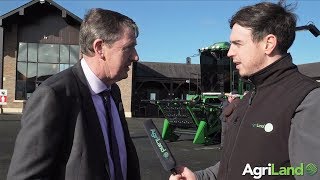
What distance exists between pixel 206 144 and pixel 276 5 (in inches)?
482

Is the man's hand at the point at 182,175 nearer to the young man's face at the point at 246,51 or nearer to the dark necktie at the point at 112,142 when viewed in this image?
the dark necktie at the point at 112,142

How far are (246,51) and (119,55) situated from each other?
723mm

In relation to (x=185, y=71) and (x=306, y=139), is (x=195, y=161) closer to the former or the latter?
(x=306, y=139)

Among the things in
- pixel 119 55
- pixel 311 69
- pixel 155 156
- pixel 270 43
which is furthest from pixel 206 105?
pixel 311 69

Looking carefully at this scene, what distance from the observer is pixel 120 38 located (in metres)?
2.54

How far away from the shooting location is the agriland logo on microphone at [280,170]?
1.91m

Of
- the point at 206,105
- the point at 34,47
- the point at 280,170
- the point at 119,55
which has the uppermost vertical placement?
the point at 34,47

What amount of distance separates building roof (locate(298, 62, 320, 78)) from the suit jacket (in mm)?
43689

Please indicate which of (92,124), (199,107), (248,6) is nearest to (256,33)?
(248,6)

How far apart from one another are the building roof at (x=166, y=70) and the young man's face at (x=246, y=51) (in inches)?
1461

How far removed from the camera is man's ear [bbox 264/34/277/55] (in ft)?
7.52

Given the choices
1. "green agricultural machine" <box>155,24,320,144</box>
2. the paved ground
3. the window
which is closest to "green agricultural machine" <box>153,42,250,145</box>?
"green agricultural machine" <box>155,24,320,144</box>

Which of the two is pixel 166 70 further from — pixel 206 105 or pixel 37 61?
pixel 206 105

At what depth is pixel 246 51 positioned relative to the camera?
2418 millimetres
